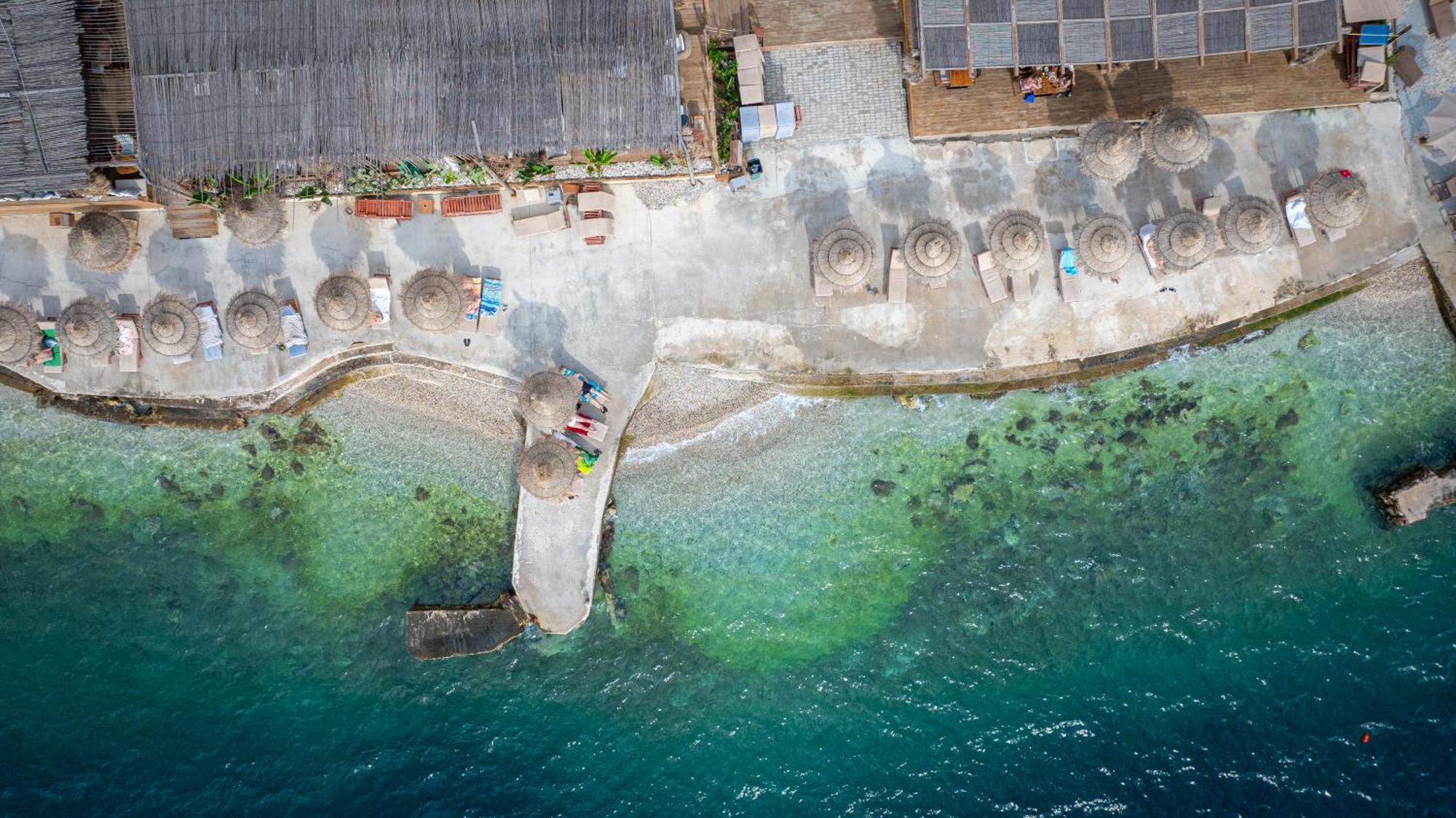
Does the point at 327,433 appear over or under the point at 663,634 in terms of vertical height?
over

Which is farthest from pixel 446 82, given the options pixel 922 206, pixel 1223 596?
pixel 1223 596

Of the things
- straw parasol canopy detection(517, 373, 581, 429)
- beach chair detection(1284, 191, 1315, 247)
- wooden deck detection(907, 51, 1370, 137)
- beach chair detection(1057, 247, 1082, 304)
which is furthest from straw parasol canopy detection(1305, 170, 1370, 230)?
straw parasol canopy detection(517, 373, 581, 429)

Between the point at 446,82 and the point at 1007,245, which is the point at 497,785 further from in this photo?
the point at 1007,245

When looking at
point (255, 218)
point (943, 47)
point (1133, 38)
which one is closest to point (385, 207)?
point (255, 218)

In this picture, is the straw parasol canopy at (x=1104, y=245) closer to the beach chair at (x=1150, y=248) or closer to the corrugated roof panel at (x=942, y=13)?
the beach chair at (x=1150, y=248)

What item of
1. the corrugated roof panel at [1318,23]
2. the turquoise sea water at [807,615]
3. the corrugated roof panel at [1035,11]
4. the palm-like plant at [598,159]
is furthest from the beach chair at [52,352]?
the corrugated roof panel at [1318,23]

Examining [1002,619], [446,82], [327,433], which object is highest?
[446,82]
